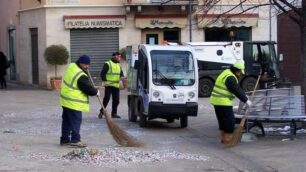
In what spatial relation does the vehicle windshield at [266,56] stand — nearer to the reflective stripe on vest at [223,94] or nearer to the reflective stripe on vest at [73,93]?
the reflective stripe on vest at [223,94]

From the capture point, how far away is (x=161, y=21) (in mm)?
32156

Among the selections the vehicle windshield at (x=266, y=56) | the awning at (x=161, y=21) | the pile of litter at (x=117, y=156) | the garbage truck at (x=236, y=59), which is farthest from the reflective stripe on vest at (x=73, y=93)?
the awning at (x=161, y=21)

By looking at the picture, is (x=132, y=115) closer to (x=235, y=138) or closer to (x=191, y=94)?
(x=191, y=94)

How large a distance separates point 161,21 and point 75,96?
2003cm

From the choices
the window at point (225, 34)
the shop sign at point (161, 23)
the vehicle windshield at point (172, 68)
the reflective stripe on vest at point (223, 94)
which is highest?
the shop sign at point (161, 23)

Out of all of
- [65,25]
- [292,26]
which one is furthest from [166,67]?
[292,26]

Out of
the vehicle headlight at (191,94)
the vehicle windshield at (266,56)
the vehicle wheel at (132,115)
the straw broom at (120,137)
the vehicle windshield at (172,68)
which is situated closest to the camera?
the straw broom at (120,137)

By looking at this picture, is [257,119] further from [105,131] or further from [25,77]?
[25,77]

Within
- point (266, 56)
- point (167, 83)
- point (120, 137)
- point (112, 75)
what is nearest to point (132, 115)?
point (112, 75)

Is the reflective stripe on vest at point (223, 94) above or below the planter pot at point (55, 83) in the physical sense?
above

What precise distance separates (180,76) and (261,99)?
8.89 ft

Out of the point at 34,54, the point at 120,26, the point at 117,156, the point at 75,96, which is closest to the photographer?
the point at 117,156

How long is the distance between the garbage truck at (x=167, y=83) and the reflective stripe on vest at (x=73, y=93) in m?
3.59

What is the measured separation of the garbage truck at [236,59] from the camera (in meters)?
26.8
